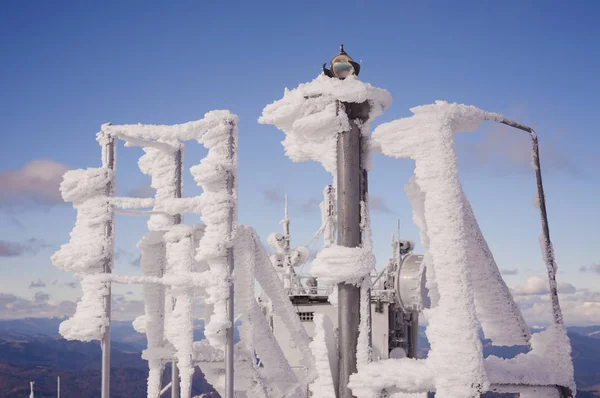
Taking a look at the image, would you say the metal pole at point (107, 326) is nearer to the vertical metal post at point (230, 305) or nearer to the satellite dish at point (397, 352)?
the vertical metal post at point (230, 305)

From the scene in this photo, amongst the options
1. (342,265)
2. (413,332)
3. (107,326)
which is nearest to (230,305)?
(107,326)

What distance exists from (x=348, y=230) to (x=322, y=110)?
5.02ft

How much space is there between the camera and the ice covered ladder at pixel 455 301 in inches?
284

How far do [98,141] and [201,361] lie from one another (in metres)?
3.79

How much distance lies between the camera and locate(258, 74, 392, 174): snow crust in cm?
847

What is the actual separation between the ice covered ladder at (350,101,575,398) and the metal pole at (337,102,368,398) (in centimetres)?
26

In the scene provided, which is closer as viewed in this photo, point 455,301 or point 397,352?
point 455,301

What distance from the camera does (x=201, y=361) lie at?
11.0 meters

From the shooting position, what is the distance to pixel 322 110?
859cm

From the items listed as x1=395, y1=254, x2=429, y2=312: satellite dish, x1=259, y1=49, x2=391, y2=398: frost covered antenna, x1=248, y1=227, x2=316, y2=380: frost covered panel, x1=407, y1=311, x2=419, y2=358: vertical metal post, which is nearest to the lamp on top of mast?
x1=259, y1=49, x2=391, y2=398: frost covered antenna

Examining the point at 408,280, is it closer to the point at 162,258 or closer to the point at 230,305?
the point at 162,258

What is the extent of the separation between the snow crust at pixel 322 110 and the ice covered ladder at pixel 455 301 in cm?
52

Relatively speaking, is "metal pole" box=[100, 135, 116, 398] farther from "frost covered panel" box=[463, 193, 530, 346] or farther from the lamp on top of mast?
"frost covered panel" box=[463, 193, 530, 346]

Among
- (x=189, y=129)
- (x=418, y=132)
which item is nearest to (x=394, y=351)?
(x=189, y=129)
